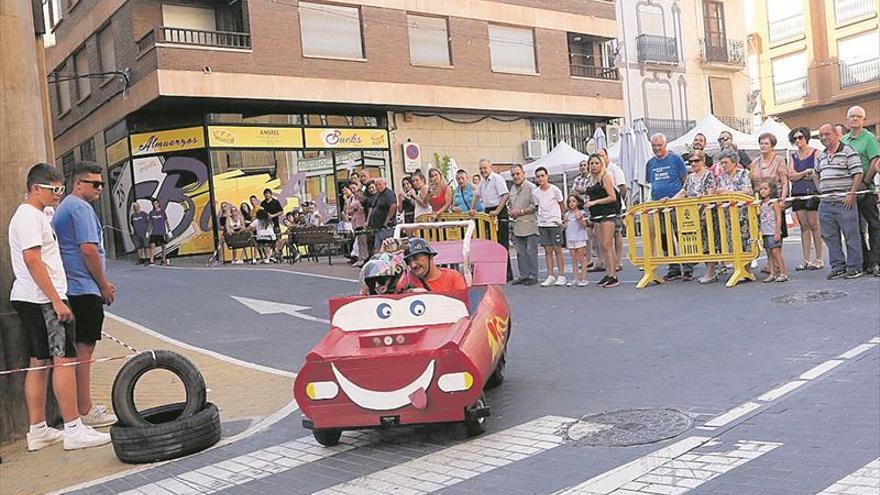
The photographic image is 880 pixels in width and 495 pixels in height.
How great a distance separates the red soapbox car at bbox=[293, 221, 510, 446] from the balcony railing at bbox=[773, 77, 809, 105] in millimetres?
43204

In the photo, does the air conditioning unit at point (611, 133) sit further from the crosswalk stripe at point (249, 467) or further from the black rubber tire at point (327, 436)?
the black rubber tire at point (327, 436)

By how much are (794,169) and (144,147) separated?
19.9 metres

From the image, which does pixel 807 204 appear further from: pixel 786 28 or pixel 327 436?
pixel 786 28

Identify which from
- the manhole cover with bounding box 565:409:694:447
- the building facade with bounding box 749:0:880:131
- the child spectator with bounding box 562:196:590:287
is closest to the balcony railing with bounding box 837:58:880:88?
the building facade with bounding box 749:0:880:131

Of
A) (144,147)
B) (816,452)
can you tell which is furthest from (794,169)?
(144,147)

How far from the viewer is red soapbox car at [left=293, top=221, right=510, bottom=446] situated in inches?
211

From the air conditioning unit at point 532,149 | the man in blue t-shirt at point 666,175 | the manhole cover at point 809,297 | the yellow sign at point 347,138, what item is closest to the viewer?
the manhole cover at point 809,297

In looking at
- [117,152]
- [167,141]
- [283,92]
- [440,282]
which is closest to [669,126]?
[283,92]

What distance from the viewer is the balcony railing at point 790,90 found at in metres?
44.1

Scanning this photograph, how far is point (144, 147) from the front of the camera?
2569cm

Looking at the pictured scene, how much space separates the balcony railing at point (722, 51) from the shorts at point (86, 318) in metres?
37.2

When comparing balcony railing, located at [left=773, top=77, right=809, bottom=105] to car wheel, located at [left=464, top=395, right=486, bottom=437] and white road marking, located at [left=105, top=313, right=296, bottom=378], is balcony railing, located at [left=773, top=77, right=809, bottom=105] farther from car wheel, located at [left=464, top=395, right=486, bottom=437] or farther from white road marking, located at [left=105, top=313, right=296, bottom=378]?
car wheel, located at [left=464, top=395, right=486, bottom=437]

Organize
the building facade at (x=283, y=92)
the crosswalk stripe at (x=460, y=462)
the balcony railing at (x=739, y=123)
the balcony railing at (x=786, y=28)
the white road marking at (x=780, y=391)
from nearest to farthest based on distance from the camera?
the crosswalk stripe at (x=460, y=462) → the white road marking at (x=780, y=391) → the building facade at (x=283, y=92) → the balcony railing at (x=739, y=123) → the balcony railing at (x=786, y=28)

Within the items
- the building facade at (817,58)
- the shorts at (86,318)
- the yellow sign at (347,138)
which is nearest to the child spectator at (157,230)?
the yellow sign at (347,138)
